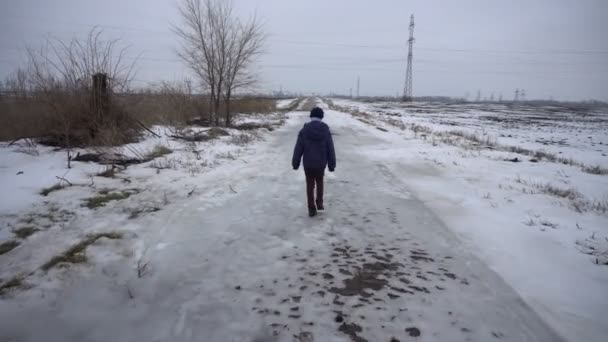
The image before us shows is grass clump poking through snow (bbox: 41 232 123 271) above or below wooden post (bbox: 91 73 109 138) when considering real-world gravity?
below

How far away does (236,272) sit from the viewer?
3.31 m

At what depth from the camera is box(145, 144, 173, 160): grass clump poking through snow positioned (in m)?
8.43

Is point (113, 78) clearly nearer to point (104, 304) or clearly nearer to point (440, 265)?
point (104, 304)

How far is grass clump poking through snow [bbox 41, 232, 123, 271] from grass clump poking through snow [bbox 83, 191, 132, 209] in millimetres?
1243

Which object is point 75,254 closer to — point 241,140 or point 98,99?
point 98,99

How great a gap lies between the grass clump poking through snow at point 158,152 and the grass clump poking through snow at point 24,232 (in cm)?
441

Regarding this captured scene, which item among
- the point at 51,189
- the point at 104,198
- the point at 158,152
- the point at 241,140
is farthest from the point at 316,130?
the point at 241,140

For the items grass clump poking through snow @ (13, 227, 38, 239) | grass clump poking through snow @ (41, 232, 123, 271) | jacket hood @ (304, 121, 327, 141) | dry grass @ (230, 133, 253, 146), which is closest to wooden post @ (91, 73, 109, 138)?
dry grass @ (230, 133, 253, 146)

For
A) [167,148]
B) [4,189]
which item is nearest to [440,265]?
[4,189]

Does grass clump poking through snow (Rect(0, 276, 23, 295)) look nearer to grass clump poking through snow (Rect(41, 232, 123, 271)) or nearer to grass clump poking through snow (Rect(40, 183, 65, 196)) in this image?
grass clump poking through snow (Rect(41, 232, 123, 271))

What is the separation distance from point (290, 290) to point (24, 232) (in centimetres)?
368

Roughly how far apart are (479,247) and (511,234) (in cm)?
84

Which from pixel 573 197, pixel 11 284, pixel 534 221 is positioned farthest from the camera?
pixel 573 197

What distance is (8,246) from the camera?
347 centimetres
